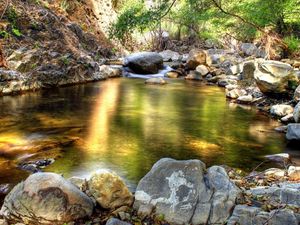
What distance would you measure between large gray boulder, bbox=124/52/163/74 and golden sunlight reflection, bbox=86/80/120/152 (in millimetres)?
3498

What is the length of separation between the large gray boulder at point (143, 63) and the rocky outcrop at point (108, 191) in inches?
555

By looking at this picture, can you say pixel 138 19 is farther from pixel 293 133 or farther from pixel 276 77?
pixel 276 77

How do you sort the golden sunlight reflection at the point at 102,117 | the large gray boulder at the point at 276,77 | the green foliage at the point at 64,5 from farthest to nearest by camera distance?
the green foliage at the point at 64,5
the large gray boulder at the point at 276,77
the golden sunlight reflection at the point at 102,117

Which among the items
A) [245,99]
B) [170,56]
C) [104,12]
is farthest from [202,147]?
[104,12]

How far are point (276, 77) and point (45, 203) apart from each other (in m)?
9.30

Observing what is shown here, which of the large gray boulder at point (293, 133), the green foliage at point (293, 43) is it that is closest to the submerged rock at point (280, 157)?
the large gray boulder at point (293, 133)

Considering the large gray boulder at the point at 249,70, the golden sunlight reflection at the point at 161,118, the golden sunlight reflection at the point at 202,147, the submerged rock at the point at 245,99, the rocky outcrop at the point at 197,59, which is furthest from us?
the rocky outcrop at the point at 197,59

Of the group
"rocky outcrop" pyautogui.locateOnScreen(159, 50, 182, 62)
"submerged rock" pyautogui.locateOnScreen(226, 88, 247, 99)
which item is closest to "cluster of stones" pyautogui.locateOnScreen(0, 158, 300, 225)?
"submerged rock" pyautogui.locateOnScreen(226, 88, 247, 99)

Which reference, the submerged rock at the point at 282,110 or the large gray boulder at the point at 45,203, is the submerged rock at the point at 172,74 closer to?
the submerged rock at the point at 282,110

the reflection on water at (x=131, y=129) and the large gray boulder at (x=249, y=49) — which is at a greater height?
the large gray boulder at (x=249, y=49)

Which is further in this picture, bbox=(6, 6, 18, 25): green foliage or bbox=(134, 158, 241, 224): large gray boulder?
bbox=(6, 6, 18, 25): green foliage

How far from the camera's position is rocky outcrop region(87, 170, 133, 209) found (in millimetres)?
4375

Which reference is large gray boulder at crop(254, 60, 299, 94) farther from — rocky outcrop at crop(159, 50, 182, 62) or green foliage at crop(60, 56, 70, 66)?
rocky outcrop at crop(159, 50, 182, 62)

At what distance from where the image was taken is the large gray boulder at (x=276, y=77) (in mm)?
11422
